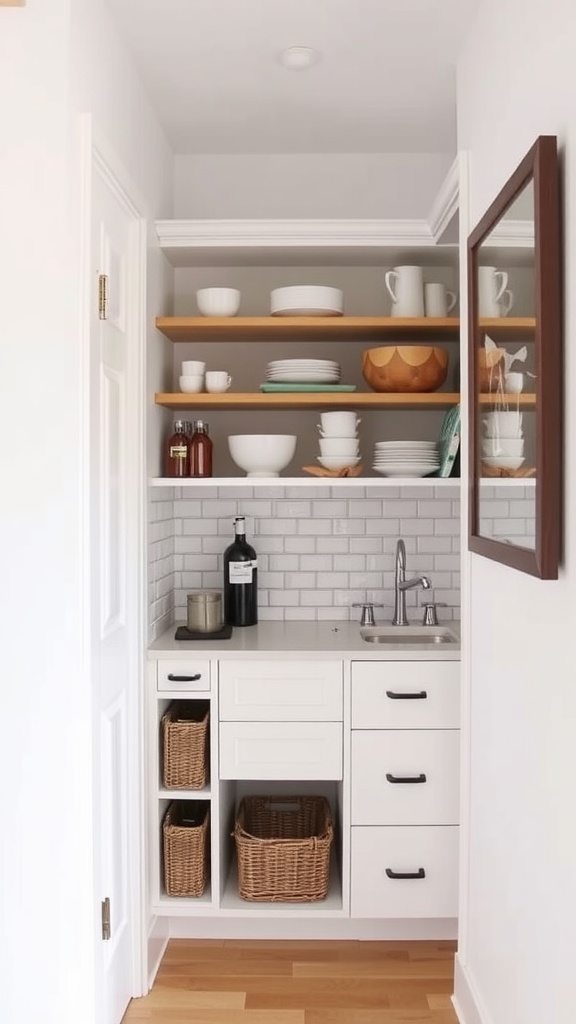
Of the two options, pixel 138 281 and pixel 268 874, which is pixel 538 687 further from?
pixel 138 281

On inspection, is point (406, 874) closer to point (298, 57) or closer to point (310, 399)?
point (310, 399)

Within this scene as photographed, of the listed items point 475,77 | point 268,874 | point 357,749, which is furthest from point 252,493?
point 475,77

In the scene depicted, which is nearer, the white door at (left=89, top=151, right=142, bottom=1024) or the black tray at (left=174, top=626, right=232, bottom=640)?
the white door at (left=89, top=151, right=142, bottom=1024)

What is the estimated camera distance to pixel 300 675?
2.70 metres

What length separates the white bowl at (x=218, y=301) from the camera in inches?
114

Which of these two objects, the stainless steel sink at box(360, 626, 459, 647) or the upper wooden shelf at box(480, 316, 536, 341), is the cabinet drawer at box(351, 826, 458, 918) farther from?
the upper wooden shelf at box(480, 316, 536, 341)

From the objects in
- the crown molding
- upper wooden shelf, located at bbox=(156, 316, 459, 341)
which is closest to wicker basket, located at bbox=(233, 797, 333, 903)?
upper wooden shelf, located at bbox=(156, 316, 459, 341)

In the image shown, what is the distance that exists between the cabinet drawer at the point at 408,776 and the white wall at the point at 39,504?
3.47 ft

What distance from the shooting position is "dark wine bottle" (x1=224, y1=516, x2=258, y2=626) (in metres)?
3.00

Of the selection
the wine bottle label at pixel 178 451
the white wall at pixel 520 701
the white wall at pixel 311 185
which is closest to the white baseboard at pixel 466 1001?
the white wall at pixel 520 701

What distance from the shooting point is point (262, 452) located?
287cm

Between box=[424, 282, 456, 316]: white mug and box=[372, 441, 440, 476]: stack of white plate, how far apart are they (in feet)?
1.47

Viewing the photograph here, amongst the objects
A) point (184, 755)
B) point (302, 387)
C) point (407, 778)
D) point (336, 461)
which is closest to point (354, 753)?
point (407, 778)

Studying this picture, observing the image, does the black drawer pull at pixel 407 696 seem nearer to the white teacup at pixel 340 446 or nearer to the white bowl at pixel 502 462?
the white teacup at pixel 340 446
